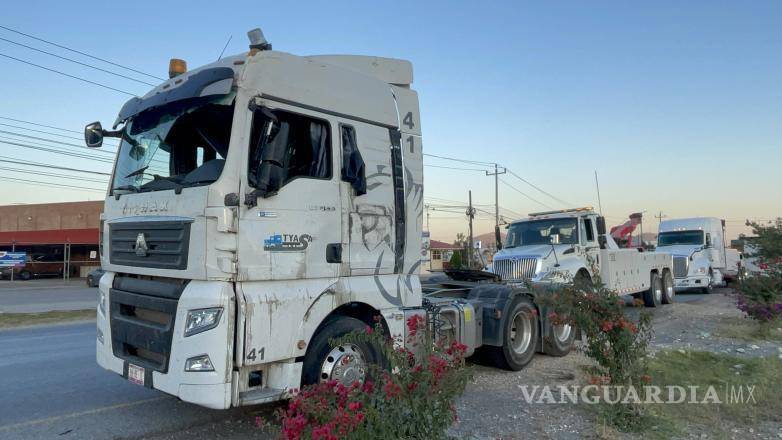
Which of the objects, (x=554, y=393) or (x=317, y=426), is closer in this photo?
(x=317, y=426)

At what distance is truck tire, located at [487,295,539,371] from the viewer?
733cm

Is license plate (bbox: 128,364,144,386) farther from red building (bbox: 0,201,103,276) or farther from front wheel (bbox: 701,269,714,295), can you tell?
red building (bbox: 0,201,103,276)

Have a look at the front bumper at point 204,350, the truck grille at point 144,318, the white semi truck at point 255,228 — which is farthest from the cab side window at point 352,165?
the truck grille at point 144,318

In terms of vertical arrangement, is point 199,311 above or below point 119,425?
above

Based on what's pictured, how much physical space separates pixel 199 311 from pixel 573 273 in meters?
9.01

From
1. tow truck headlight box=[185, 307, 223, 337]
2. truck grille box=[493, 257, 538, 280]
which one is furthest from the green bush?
truck grille box=[493, 257, 538, 280]

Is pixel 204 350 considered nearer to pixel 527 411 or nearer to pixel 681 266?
pixel 527 411

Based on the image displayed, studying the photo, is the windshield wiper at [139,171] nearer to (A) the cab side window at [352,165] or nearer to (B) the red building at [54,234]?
(A) the cab side window at [352,165]

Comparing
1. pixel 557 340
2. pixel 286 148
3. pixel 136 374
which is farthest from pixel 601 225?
pixel 136 374

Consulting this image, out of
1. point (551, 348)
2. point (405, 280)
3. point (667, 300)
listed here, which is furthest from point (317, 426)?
point (667, 300)

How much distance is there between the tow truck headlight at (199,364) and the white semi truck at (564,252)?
7218mm

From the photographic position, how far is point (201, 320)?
13.6 ft

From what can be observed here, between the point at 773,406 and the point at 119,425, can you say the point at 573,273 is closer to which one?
the point at 773,406

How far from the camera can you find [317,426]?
9.92 feet
